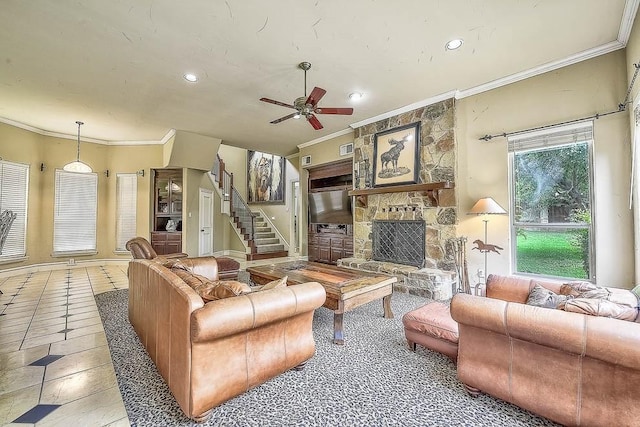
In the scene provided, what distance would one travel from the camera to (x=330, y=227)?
672 cm

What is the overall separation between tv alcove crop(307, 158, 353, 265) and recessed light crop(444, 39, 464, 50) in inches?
123

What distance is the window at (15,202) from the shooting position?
5391mm

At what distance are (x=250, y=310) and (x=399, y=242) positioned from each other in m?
3.88

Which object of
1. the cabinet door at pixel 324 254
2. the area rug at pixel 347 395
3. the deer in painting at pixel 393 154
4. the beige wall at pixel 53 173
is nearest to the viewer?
the area rug at pixel 347 395

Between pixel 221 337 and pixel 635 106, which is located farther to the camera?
pixel 635 106

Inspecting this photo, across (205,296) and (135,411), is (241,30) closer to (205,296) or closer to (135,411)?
(205,296)

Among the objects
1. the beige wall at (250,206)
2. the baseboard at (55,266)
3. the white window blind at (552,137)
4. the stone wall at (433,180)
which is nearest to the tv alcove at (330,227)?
the stone wall at (433,180)

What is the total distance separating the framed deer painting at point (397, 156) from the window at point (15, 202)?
23.3 feet

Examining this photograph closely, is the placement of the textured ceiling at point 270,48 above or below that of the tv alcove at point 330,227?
above

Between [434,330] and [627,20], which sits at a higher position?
[627,20]

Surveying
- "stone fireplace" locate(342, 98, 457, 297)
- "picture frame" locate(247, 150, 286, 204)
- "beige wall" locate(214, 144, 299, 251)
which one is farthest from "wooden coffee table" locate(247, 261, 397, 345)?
"picture frame" locate(247, 150, 286, 204)

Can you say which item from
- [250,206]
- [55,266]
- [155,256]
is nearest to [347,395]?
[155,256]

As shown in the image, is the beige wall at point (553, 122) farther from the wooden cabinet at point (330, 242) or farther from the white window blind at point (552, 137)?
the wooden cabinet at point (330, 242)

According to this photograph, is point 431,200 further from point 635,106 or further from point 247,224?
point 247,224
